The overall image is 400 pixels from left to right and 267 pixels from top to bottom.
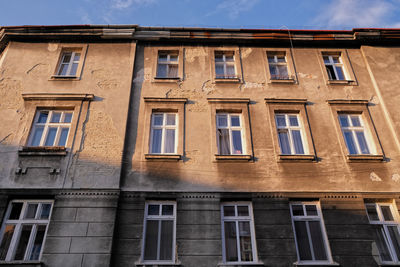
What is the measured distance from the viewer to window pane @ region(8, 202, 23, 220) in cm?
864

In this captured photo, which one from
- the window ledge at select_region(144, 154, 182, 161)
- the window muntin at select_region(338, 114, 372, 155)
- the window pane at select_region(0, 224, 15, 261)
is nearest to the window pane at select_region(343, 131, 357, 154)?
the window muntin at select_region(338, 114, 372, 155)

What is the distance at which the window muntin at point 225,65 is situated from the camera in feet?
39.0

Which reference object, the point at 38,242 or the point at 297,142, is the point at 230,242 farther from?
the point at 38,242

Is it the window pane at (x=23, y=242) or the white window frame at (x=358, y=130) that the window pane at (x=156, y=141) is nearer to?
the window pane at (x=23, y=242)

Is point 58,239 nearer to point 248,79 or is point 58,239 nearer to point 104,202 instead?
point 104,202

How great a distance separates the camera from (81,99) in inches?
419

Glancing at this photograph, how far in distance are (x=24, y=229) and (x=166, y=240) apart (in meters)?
3.76

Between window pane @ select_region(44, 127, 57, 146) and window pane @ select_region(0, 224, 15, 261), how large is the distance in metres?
2.59

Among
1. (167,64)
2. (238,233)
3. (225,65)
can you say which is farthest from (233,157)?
(167,64)

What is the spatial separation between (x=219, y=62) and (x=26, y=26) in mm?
7470

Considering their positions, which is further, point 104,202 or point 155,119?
point 155,119

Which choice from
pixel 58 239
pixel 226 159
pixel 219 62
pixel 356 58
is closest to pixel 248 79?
pixel 219 62

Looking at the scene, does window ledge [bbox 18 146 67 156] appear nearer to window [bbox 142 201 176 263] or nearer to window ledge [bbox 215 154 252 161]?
window [bbox 142 201 176 263]

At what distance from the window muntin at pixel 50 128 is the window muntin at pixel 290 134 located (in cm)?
680
